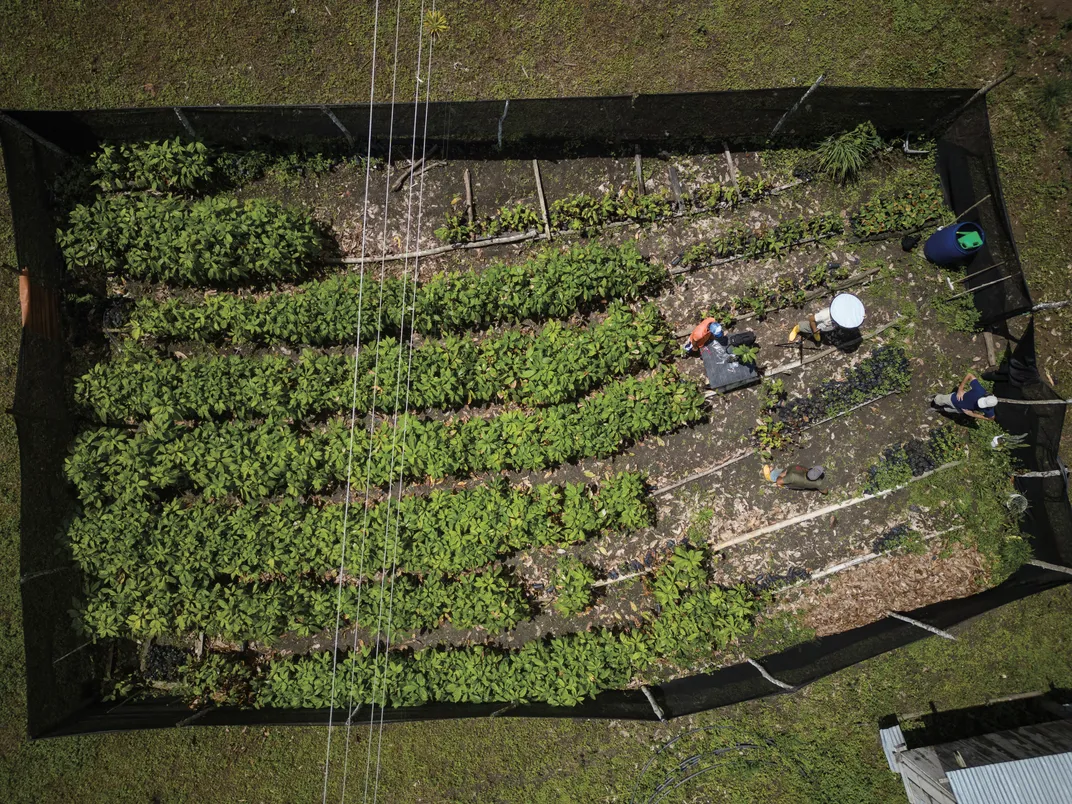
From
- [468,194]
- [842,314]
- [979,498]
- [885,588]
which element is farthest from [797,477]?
[468,194]

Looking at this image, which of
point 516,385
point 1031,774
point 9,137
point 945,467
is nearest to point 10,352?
point 9,137

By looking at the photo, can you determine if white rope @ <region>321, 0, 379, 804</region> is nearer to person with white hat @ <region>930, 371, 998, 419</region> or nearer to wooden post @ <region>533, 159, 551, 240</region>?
wooden post @ <region>533, 159, 551, 240</region>

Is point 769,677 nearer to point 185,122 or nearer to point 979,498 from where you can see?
point 979,498

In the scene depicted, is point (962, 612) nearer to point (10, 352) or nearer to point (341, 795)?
point (341, 795)

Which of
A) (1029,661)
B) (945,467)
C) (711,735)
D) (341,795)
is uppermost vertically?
(945,467)

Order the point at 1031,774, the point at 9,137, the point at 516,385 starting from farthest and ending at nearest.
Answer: the point at 516,385
the point at 9,137
the point at 1031,774

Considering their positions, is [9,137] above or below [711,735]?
above

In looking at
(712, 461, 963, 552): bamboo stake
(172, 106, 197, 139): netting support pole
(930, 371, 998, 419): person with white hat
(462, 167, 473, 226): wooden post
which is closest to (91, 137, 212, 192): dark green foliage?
(172, 106, 197, 139): netting support pole
